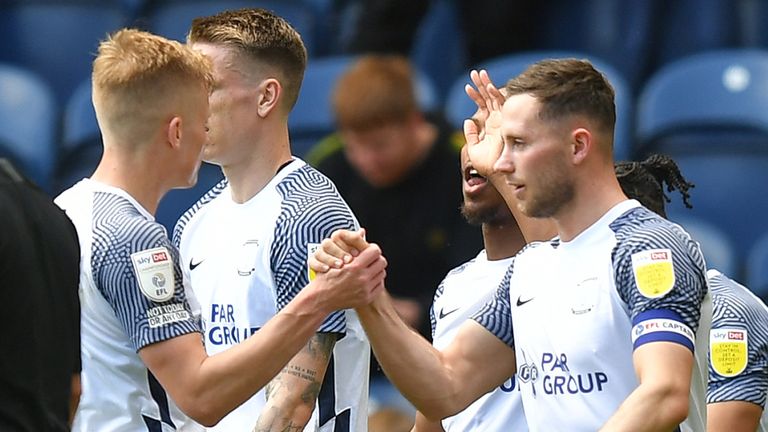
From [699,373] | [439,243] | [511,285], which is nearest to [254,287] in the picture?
[511,285]

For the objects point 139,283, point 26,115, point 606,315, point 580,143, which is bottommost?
point 26,115

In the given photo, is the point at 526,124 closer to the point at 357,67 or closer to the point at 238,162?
the point at 238,162

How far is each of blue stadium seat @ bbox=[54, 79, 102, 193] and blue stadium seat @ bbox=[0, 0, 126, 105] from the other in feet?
1.56

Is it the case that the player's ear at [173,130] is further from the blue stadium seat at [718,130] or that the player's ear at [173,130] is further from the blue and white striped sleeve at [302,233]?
the blue stadium seat at [718,130]

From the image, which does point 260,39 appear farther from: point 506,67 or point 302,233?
point 506,67

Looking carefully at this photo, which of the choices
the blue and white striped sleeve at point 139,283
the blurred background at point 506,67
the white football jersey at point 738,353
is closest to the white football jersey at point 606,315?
the white football jersey at point 738,353

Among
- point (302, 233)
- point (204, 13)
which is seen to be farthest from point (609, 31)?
point (302, 233)

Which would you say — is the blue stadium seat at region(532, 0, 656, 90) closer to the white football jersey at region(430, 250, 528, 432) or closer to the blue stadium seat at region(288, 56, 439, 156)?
the blue stadium seat at region(288, 56, 439, 156)

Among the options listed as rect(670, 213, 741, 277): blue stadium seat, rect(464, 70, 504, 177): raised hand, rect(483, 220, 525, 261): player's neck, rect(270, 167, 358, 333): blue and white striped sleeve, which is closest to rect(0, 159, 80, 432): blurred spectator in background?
rect(270, 167, 358, 333): blue and white striped sleeve

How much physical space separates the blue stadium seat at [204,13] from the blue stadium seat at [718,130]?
184 centimetres

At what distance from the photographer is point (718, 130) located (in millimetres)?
7305

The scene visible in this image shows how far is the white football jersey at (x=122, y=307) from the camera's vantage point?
378cm

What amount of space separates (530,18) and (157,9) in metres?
2.04

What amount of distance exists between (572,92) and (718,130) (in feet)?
12.1
